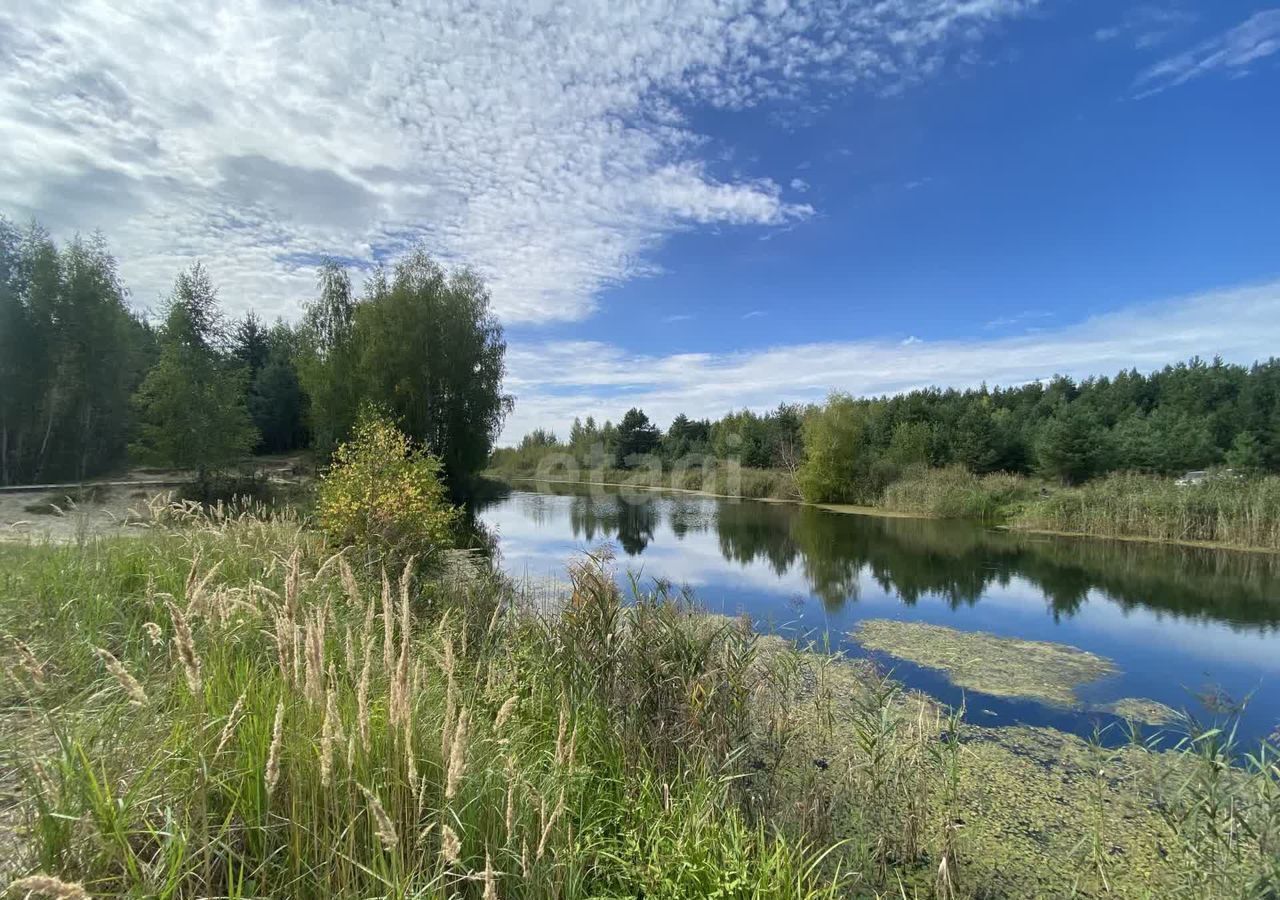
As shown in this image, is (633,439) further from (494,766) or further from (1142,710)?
(494,766)

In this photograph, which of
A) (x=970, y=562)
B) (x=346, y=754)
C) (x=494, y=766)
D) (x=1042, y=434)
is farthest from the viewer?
(x=1042, y=434)

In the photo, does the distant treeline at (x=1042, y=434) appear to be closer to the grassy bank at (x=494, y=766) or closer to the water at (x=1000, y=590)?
the water at (x=1000, y=590)

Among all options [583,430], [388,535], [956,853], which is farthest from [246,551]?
[583,430]

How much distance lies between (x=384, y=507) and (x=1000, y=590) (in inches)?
507

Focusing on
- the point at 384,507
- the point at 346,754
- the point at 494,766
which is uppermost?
the point at 384,507

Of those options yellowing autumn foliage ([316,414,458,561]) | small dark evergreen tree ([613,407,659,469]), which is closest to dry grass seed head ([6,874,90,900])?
yellowing autumn foliage ([316,414,458,561])

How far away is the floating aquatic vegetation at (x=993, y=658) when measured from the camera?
302 inches

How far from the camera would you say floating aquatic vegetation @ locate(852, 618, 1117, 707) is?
768 cm

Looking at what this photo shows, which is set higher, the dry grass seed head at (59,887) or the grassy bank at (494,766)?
the dry grass seed head at (59,887)

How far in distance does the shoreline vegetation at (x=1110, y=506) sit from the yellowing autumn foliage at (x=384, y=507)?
2049 centimetres

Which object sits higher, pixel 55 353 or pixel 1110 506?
pixel 55 353

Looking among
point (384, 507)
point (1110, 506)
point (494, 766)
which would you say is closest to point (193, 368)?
point (384, 507)

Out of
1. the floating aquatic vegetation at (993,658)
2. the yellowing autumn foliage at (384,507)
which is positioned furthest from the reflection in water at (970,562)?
the yellowing autumn foliage at (384,507)

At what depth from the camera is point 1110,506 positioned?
63.8ft
